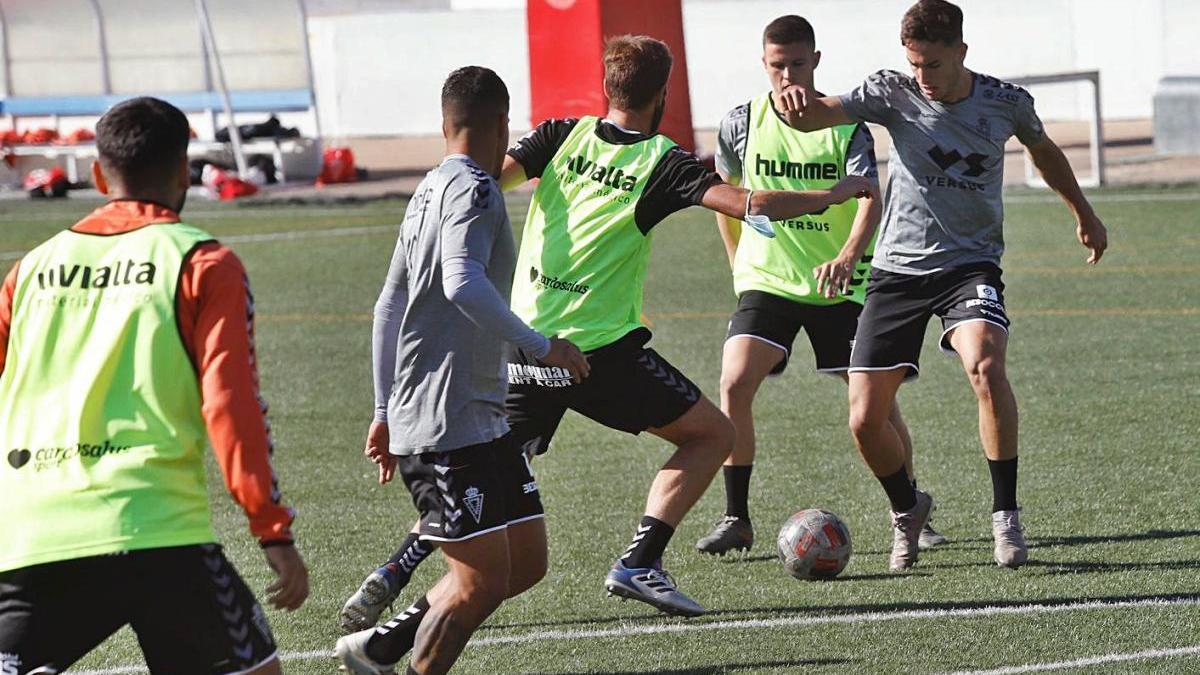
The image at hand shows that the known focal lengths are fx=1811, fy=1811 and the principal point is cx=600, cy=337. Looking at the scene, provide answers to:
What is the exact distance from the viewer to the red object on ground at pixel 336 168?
26.0 meters

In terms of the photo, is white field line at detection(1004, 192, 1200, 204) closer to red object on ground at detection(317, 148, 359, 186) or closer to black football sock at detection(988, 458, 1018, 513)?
red object on ground at detection(317, 148, 359, 186)

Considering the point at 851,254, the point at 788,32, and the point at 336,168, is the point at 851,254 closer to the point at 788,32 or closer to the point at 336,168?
the point at 788,32

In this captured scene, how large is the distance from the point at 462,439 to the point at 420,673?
0.67 m

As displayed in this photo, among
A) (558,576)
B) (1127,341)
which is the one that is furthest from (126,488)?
(1127,341)

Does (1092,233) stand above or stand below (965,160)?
below

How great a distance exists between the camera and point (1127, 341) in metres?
12.2

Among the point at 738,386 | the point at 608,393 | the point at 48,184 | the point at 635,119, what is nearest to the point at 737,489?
the point at 738,386

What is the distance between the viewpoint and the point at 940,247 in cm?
714

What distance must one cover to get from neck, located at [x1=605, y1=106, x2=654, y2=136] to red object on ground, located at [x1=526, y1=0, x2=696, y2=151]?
45.6 ft

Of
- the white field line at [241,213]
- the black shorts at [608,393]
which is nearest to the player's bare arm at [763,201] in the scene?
the black shorts at [608,393]

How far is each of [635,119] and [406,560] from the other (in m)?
1.74

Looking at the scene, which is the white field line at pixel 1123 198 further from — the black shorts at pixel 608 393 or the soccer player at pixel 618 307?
the black shorts at pixel 608 393

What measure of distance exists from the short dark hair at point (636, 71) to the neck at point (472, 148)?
113cm

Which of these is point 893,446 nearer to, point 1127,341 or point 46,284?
point 46,284
